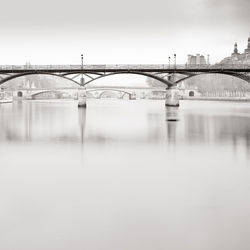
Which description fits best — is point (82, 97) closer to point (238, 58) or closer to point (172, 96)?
point (172, 96)

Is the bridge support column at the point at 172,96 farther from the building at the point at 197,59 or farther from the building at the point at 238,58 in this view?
the building at the point at 197,59

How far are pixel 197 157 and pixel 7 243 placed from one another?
33.1 feet

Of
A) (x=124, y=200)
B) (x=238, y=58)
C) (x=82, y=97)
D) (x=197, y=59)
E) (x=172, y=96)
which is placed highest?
(x=197, y=59)

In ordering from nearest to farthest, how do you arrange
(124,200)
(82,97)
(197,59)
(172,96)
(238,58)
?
(124,200)
(82,97)
(172,96)
(238,58)
(197,59)

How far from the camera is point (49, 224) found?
282 inches

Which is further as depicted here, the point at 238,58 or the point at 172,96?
the point at 238,58

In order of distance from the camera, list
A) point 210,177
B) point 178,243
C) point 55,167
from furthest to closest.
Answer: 1. point 55,167
2. point 210,177
3. point 178,243

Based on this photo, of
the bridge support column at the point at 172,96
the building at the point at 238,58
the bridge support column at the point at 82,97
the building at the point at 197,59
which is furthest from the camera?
the building at the point at 197,59

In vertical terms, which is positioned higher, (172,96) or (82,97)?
(172,96)

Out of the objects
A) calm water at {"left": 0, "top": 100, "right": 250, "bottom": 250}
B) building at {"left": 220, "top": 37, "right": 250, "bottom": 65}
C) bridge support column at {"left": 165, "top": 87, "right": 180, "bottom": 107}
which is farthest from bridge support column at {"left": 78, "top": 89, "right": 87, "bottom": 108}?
building at {"left": 220, "top": 37, "right": 250, "bottom": 65}

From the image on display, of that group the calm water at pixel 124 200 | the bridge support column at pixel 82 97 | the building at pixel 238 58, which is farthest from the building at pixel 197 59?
the calm water at pixel 124 200

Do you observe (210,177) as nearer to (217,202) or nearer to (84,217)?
(217,202)

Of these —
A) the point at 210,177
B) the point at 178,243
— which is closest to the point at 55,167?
the point at 210,177

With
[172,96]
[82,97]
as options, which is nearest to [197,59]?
[172,96]
